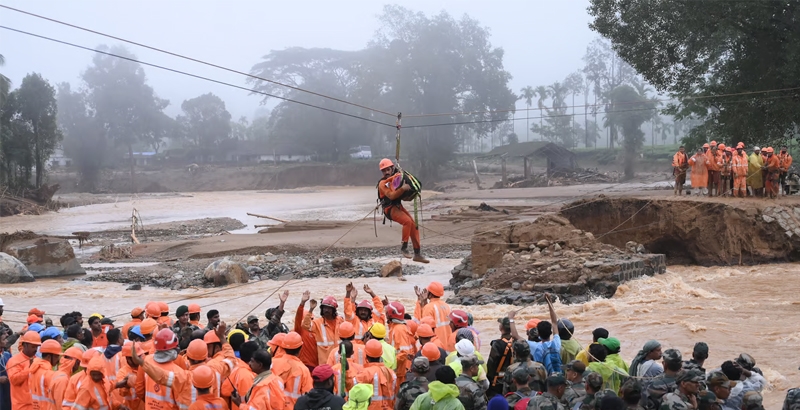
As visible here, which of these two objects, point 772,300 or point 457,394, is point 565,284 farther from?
point 457,394

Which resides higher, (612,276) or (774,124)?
(774,124)

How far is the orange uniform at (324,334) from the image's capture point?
8.76 meters

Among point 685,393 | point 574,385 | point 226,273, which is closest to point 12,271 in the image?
point 226,273

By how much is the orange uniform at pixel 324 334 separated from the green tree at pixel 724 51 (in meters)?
23.6

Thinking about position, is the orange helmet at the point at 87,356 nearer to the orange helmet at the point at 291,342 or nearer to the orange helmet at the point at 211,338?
the orange helmet at the point at 211,338

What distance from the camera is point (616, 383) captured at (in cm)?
708

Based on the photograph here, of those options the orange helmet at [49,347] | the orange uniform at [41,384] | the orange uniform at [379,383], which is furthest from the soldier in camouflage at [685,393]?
the orange helmet at [49,347]

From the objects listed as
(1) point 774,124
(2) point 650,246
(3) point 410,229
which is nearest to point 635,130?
(1) point 774,124

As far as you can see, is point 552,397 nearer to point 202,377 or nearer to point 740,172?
point 202,377

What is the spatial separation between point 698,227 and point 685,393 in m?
18.0

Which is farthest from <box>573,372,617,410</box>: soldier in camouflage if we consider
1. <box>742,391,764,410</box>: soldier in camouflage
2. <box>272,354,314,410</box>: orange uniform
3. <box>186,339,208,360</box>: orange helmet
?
<box>186,339,208,360</box>: orange helmet

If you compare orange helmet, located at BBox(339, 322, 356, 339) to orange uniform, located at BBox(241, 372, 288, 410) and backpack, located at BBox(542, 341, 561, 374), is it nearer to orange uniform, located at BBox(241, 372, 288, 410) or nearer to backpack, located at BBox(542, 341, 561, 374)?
orange uniform, located at BBox(241, 372, 288, 410)

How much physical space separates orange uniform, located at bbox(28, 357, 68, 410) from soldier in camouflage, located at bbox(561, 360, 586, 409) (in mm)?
5037

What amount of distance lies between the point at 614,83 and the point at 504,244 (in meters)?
98.1
